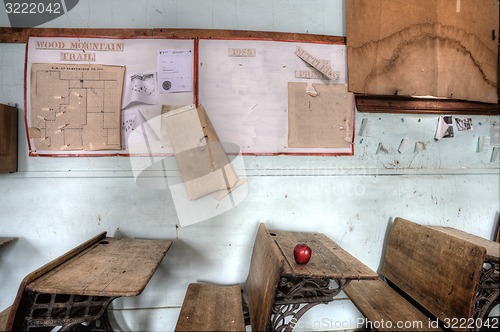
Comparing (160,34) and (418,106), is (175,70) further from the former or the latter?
(418,106)

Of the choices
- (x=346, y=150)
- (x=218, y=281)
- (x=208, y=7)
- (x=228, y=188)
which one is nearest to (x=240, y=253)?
(x=218, y=281)

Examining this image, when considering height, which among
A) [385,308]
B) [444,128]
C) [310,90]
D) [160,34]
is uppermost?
[160,34]

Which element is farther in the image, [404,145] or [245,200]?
[404,145]

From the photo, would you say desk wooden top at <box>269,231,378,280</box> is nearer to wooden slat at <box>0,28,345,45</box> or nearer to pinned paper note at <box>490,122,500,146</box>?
wooden slat at <box>0,28,345,45</box>

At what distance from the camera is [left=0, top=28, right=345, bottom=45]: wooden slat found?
2078mm

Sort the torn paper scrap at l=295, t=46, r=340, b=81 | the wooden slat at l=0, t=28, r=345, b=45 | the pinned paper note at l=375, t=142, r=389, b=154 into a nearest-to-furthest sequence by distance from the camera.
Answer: the wooden slat at l=0, t=28, r=345, b=45 < the torn paper scrap at l=295, t=46, r=340, b=81 < the pinned paper note at l=375, t=142, r=389, b=154

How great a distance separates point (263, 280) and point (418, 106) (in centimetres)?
193

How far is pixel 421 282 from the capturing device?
1820 mm

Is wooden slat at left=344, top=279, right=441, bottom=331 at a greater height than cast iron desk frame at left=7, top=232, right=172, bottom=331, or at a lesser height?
lesser

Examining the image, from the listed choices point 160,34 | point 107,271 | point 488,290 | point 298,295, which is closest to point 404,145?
point 488,290

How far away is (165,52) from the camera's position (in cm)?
213

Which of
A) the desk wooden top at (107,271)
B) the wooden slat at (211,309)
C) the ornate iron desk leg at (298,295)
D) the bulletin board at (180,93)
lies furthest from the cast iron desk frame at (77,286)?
the bulletin board at (180,93)

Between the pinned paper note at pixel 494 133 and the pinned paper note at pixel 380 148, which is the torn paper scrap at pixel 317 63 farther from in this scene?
the pinned paper note at pixel 494 133

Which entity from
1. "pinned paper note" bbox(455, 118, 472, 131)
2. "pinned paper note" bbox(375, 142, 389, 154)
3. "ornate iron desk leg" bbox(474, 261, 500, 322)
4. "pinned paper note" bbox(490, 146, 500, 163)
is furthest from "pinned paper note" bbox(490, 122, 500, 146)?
"ornate iron desk leg" bbox(474, 261, 500, 322)
